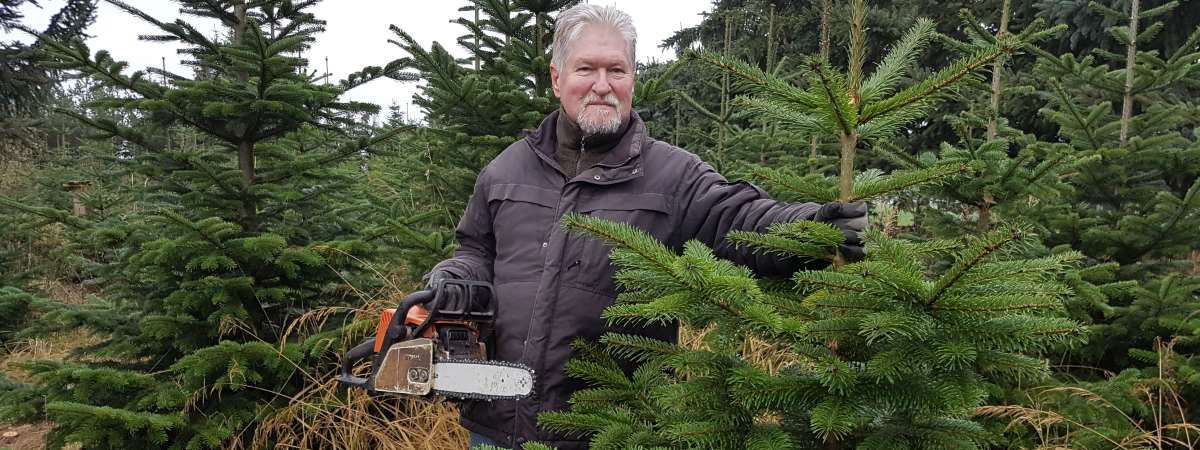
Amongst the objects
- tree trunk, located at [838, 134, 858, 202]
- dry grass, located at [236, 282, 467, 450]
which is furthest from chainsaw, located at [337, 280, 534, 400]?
dry grass, located at [236, 282, 467, 450]

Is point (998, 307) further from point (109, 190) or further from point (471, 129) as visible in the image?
point (109, 190)

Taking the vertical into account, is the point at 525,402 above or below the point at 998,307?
below

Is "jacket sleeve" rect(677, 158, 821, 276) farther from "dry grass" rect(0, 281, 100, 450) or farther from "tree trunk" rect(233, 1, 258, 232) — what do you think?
"dry grass" rect(0, 281, 100, 450)

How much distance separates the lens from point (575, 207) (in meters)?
2.00

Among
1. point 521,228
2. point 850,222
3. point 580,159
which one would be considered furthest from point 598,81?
point 850,222

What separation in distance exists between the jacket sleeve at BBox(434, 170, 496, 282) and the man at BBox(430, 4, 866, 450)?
1.1 inches

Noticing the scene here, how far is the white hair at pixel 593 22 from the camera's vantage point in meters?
2.05

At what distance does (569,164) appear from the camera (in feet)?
7.11

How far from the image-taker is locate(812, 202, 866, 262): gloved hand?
1182mm

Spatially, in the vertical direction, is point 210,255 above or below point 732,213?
below

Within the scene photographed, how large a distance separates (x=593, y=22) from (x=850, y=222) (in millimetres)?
1154

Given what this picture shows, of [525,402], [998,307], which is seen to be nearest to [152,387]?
[525,402]

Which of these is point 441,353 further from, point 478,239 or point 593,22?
point 593,22

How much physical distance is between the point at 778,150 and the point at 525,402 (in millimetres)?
5900
